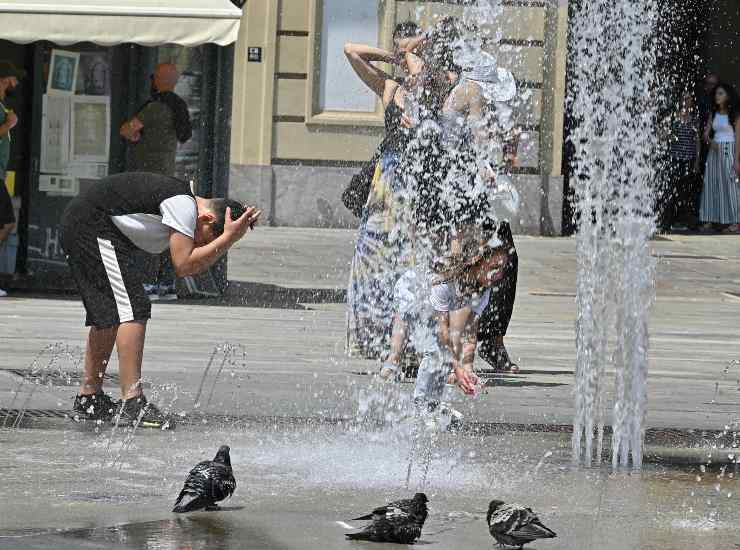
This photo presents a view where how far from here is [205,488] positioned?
20.6 ft

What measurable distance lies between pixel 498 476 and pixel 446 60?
125 inches

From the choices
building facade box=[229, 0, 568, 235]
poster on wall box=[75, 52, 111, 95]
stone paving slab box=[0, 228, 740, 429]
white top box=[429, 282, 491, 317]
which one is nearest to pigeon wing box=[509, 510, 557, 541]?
stone paving slab box=[0, 228, 740, 429]

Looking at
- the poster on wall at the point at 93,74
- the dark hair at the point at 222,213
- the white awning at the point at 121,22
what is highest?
the white awning at the point at 121,22

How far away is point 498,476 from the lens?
292 inches

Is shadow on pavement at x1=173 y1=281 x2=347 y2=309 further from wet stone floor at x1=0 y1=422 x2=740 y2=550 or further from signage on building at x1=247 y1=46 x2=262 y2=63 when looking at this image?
signage on building at x1=247 y1=46 x2=262 y2=63

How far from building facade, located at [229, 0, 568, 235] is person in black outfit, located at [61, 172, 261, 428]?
12082mm

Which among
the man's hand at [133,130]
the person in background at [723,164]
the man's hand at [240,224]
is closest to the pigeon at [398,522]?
the man's hand at [240,224]

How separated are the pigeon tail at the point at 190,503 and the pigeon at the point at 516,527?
108 centimetres

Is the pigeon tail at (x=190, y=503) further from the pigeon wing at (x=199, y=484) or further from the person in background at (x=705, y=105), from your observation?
the person in background at (x=705, y=105)

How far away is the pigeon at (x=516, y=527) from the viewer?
18.8ft

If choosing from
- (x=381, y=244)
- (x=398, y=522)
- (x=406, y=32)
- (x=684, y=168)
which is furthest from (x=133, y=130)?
(x=684, y=168)

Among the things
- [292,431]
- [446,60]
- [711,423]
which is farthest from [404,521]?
[446,60]

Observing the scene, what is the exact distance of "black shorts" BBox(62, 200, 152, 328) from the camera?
8500 millimetres

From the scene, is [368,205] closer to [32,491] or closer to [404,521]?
[32,491]
